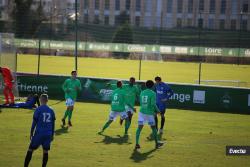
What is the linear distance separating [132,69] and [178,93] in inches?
944

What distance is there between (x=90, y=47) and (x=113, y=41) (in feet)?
7.72

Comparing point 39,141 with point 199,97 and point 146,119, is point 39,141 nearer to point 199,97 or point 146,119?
point 146,119

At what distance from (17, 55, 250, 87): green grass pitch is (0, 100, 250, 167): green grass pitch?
18.6 metres

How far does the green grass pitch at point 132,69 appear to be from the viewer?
45219 millimetres

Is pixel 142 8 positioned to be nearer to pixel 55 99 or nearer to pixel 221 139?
pixel 55 99

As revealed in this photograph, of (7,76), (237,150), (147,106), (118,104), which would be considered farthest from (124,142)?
(7,76)

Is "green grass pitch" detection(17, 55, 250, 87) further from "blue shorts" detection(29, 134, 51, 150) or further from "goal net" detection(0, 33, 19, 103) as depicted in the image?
"blue shorts" detection(29, 134, 51, 150)

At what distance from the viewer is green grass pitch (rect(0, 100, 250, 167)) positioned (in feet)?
47.7

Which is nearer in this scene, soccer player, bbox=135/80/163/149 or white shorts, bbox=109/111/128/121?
soccer player, bbox=135/80/163/149

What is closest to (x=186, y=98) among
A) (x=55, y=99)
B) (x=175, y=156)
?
(x=55, y=99)

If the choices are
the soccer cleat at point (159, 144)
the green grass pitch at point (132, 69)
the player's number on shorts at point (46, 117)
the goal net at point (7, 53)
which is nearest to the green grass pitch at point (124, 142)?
the soccer cleat at point (159, 144)

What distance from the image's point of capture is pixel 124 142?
17453 mm

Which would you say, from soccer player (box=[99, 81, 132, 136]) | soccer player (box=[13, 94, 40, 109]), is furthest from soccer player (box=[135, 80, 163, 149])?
soccer player (box=[13, 94, 40, 109])

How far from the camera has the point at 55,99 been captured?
2909 centimetres
